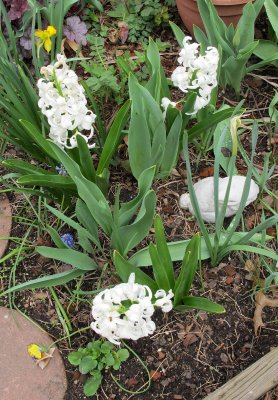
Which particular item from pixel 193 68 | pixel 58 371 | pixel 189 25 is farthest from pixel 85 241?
pixel 189 25

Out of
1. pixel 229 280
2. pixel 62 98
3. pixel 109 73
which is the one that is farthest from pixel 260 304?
pixel 109 73

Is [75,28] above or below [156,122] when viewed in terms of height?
above

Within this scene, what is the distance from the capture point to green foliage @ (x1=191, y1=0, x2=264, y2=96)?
1938 mm

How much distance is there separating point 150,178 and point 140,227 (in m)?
0.15

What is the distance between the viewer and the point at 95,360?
1.56 m

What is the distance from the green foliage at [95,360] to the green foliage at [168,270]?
0.76 ft

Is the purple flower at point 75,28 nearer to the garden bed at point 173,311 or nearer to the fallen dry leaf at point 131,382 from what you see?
the garden bed at point 173,311

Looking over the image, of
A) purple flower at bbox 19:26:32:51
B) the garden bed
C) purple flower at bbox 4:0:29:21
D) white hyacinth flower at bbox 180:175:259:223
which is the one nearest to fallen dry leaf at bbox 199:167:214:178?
the garden bed

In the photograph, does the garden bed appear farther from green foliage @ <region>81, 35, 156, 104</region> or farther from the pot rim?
the pot rim

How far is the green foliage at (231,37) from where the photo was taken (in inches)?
76.3

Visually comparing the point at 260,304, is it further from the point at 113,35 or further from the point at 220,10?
the point at 113,35

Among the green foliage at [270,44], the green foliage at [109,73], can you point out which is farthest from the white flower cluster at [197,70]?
the green foliage at [270,44]

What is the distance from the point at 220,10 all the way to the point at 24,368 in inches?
62.5

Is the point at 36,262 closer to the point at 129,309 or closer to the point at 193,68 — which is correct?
the point at 129,309
